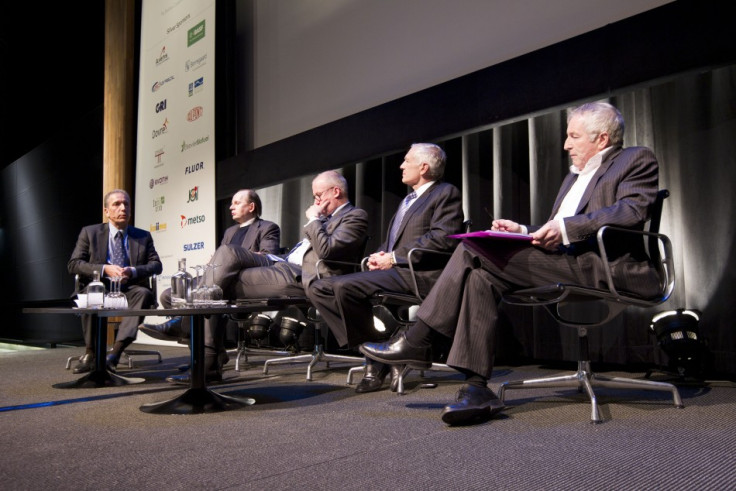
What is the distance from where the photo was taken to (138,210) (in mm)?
7227

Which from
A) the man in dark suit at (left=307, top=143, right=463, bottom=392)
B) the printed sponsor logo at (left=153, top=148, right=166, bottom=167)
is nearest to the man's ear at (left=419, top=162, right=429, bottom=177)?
the man in dark suit at (left=307, top=143, right=463, bottom=392)

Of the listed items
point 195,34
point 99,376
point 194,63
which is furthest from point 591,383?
point 195,34

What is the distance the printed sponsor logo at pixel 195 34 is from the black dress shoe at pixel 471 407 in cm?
533

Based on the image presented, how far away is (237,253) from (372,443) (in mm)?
1961

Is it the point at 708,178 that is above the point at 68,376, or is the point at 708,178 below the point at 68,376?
above

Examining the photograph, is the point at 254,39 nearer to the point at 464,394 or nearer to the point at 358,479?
the point at 464,394

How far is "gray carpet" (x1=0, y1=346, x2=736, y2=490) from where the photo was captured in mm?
1337

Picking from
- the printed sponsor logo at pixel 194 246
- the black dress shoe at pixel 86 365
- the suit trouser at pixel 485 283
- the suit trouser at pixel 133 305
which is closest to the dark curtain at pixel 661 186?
the suit trouser at pixel 485 283

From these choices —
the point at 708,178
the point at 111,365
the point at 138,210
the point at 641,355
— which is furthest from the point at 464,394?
the point at 138,210

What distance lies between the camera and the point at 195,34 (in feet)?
20.9

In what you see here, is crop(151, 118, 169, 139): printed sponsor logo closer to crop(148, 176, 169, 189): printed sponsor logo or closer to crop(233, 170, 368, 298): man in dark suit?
crop(148, 176, 169, 189): printed sponsor logo

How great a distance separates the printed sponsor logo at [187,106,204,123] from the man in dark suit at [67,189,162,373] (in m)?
2.38

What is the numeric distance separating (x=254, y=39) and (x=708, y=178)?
4710 millimetres

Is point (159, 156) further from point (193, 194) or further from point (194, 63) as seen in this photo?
point (194, 63)
